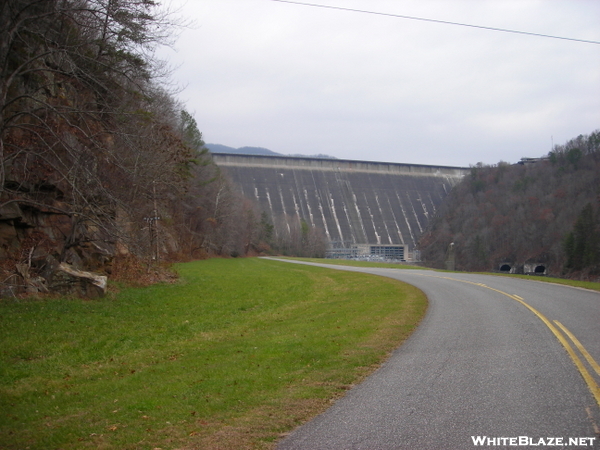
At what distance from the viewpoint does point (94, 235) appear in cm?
1655

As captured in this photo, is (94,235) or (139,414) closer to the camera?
(139,414)

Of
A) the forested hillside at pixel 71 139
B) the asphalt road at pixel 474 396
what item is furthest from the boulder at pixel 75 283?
the asphalt road at pixel 474 396

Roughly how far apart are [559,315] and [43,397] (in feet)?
34.7

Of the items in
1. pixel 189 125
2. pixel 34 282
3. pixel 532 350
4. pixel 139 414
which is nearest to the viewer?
pixel 139 414

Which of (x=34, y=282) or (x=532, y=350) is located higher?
(x=532, y=350)

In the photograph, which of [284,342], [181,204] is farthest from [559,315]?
[181,204]

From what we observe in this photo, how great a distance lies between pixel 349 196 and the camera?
85.5 metres

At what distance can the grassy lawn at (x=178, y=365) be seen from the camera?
5.02 metres

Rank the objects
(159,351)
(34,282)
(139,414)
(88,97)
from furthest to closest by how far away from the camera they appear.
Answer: (88,97), (34,282), (159,351), (139,414)

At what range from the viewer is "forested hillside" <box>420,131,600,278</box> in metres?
47.7

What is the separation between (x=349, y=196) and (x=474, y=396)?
80.5 metres

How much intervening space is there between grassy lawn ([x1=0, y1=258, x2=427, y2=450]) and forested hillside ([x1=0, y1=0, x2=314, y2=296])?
2097 mm

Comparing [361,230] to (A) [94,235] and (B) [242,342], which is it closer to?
(A) [94,235]

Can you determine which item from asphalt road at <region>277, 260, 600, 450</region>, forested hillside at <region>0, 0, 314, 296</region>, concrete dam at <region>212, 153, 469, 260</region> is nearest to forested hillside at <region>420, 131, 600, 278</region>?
concrete dam at <region>212, 153, 469, 260</region>
